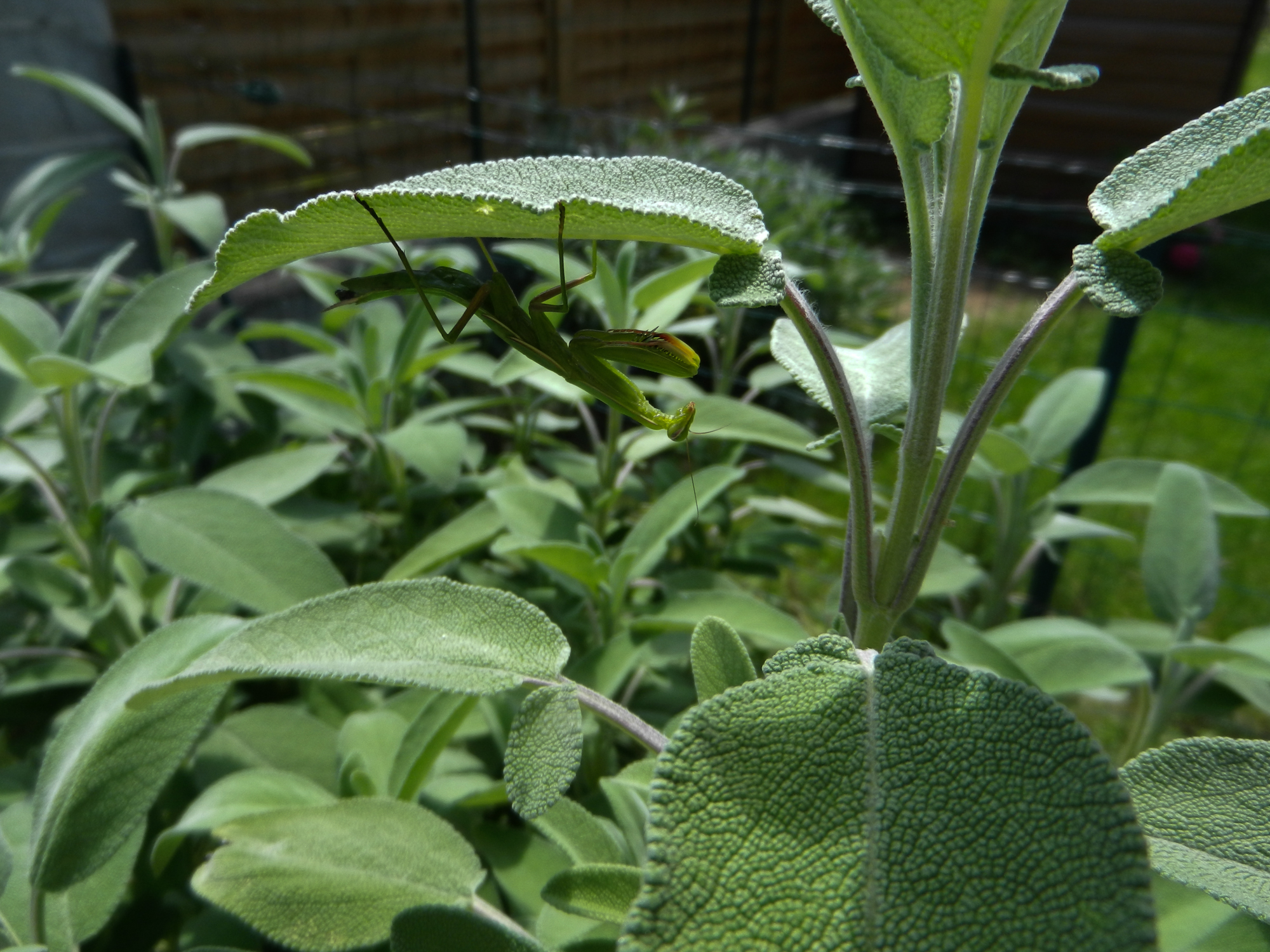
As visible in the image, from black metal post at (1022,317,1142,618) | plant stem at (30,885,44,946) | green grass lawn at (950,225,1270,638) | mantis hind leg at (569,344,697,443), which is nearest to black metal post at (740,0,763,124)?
green grass lawn at (950,225,1270,638)

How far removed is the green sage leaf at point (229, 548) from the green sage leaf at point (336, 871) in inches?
10.4

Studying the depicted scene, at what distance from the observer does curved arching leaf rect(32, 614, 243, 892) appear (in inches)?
25.4

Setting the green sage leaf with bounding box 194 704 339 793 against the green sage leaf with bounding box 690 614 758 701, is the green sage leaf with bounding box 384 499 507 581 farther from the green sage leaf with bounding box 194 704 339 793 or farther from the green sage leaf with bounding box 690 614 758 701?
the green sage leaf with bounding box 690 614 758 701

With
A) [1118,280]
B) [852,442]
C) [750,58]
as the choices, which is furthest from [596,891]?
[750,58]

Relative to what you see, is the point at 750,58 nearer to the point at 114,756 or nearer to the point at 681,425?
the point at 681,425

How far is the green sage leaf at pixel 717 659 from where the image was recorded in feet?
1.90

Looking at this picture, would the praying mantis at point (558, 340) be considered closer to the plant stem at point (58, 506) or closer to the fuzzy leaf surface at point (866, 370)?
the fuzzy leaf surface at point (866, 370)

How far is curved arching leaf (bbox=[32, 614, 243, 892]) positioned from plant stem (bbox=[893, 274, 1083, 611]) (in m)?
0.54

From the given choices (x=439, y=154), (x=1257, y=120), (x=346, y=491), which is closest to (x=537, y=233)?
(x=1257, y=120)

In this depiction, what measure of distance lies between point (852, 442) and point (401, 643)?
33 cm

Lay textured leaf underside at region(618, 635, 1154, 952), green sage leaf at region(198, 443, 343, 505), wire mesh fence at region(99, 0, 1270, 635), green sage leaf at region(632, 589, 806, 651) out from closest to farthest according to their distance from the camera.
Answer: textured leaf underside at region(618, 635, 1154, 952) → green sage leaf at region(632, 589, 806, 651) → green sage leaf at region(198, 443, 343, 505) → wire mesh fence at region(99, 0, 1270, 635)

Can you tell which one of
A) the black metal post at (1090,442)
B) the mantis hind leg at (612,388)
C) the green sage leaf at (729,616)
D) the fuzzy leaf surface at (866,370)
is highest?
the fuzzy leaf surface at (866,370)

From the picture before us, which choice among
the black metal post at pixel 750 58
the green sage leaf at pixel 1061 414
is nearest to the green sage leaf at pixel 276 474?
the green sage leaf at pixel 1061 414

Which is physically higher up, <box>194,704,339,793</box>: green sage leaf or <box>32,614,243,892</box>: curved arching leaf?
<box>32,614,243,892</box>: curved arching leaf
